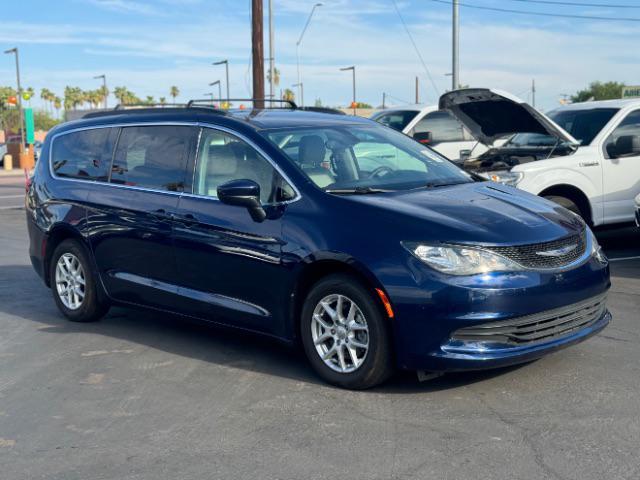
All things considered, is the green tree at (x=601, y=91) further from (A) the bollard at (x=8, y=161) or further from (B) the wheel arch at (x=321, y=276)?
(B) the wheel arch at (x=321, y=276)

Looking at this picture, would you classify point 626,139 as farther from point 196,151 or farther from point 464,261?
point 464,261

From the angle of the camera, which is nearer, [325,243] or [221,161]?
[325,243]

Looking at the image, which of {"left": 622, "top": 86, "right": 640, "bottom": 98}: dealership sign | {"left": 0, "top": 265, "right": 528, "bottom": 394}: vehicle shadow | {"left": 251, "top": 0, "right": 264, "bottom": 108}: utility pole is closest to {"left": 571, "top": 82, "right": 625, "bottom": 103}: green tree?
{"left": 622, "top": 86, "right": 640, "bottom": 98}: dealership sign

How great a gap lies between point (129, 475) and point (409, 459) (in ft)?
4.43

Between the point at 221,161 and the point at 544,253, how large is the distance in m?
2.41

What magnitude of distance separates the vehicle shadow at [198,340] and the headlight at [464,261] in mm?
863

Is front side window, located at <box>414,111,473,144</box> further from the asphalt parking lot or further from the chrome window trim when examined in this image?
Answer: the asphalt parking lot

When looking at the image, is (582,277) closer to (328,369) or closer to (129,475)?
(328,369)

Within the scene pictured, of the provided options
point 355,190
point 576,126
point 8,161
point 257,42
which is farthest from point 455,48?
point 8,161

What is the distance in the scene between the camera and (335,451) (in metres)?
4.34

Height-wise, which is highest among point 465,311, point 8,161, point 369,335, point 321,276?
point 321,276

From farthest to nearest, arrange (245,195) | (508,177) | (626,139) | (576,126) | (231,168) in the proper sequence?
(576,126) → (626,139) → (508,177) → (231,168) → (245,195)

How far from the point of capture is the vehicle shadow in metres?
5.54

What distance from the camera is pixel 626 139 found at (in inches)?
410
